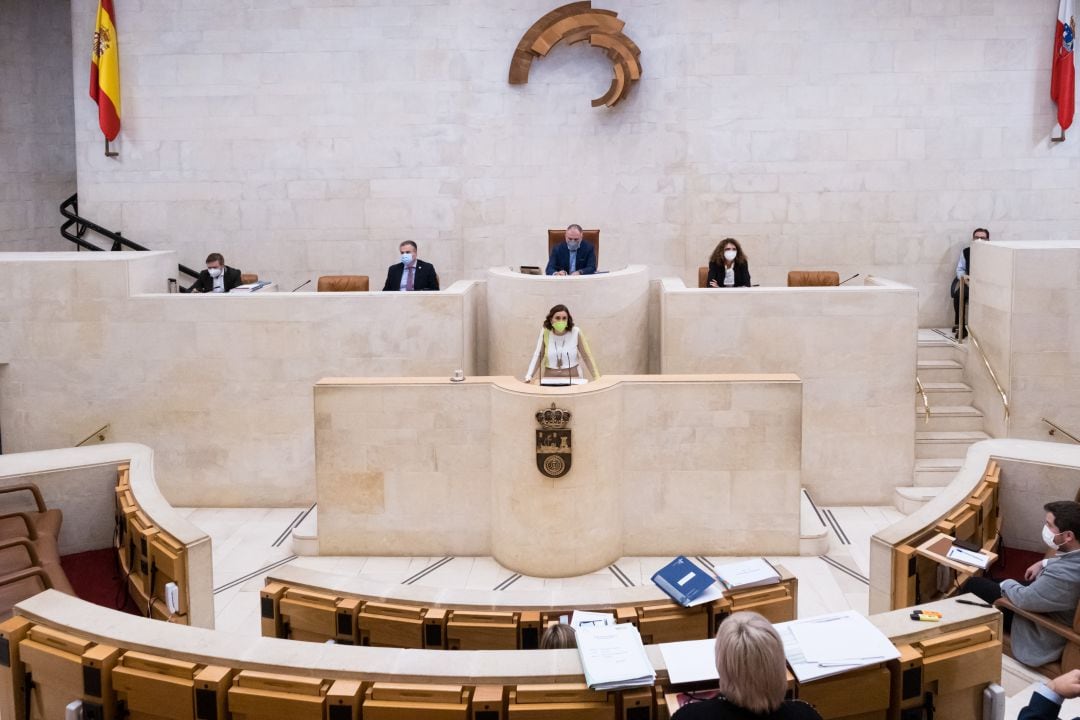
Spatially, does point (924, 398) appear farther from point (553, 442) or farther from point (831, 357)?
point (553, 442)

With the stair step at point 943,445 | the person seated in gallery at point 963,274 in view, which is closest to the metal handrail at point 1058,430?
the stair step at point 943,445

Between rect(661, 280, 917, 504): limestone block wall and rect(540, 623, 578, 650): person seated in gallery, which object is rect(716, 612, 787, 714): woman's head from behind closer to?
rect(540, 623, 578, 650): person seated in gallery

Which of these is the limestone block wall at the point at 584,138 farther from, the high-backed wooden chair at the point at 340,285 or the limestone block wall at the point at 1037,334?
the limestone block wall at the point at 1037,334

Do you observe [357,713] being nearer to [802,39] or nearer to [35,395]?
[35,395]

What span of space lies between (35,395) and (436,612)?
25.1ft

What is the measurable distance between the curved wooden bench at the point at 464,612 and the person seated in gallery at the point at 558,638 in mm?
505

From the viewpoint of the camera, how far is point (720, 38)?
44.4ft

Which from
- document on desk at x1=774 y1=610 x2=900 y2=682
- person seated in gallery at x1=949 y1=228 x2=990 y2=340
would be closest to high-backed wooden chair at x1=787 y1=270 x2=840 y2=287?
person seated in gallery at x1=949 y1=228 x2=990 y2=340

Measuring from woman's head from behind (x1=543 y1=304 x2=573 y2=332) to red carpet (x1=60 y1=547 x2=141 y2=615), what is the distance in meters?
4.31

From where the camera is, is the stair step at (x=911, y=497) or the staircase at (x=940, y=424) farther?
the staircase at (x=940, y=424)

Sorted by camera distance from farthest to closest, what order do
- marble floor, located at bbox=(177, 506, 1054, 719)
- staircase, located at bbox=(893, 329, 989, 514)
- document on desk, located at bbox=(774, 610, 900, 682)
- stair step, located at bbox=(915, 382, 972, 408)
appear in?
stair step, located at bbox=(915, 382, 972, 408), staircase, located at bbox=(893, 329, 989, 514), marble floor, located at bbox=(177, 506, 1054, 719), document on desk, located at bbox=(774, 610, 900, 682)

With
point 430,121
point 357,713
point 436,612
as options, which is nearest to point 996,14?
point 430,121

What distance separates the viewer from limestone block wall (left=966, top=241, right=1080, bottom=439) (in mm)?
10820

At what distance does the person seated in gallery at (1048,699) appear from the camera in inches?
179
